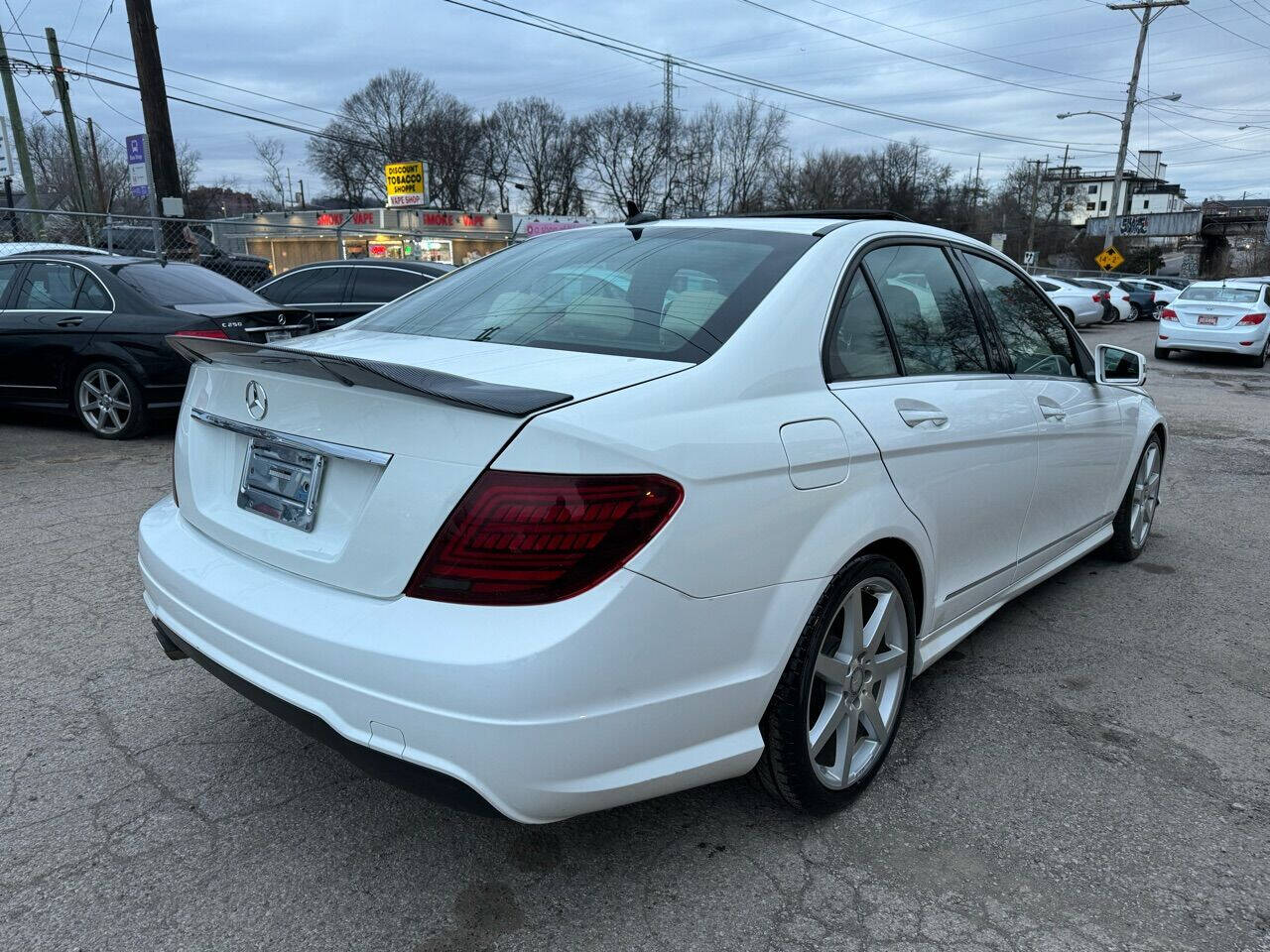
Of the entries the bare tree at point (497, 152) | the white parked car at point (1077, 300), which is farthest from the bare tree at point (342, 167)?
the white parked car at point (1077, 300)

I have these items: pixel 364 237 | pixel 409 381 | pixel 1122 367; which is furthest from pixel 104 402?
pixel 364 237

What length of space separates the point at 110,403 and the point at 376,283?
364 cm

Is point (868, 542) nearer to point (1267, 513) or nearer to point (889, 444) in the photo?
point (889, 444)

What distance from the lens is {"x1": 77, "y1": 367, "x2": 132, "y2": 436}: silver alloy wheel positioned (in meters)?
7.43

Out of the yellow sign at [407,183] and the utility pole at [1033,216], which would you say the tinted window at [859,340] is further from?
the utility pole at [1033,216]

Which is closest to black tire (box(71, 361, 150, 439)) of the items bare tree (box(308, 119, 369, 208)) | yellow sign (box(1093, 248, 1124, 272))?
yellow sign (box(1093, 248, 1124, 272))

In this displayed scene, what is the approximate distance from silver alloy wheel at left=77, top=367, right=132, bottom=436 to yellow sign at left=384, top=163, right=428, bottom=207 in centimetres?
4814

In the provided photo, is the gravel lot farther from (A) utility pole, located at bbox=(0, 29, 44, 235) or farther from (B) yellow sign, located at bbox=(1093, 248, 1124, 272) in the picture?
(B) yellow sign, located at bbox=(1093, 248, 1124, 272)

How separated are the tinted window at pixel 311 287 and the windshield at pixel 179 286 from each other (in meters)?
2.17

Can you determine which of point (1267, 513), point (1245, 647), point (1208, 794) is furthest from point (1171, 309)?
point (1208, 794)

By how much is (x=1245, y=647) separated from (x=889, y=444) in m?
2.39

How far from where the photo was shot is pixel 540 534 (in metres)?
1.79

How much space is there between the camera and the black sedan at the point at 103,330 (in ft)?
23.8

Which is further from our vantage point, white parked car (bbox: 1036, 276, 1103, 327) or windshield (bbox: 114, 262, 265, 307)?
white parked car (bbox: 1036, 276, 1103, 327)
